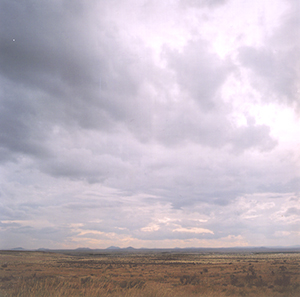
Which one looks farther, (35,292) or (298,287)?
(298,287)

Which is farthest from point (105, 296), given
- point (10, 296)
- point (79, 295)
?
point (10, 296)

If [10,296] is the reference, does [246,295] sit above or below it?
below

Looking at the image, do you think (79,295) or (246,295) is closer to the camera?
(79,295)

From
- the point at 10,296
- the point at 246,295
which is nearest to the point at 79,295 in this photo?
the point at 10,296

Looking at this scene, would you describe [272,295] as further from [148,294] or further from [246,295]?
[148,294]

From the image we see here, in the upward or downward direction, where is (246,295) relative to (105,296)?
downward

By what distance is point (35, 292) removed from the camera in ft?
35.0

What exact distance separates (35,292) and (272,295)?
1394 centimetres

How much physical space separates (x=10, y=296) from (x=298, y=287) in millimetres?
17124

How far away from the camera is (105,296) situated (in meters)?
10.9

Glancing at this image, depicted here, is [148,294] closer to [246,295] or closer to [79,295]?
[79,295]

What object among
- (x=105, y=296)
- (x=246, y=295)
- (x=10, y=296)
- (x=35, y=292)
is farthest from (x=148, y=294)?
(x=246, y=295)

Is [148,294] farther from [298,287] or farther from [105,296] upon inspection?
[298,287]

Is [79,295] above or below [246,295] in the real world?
above
